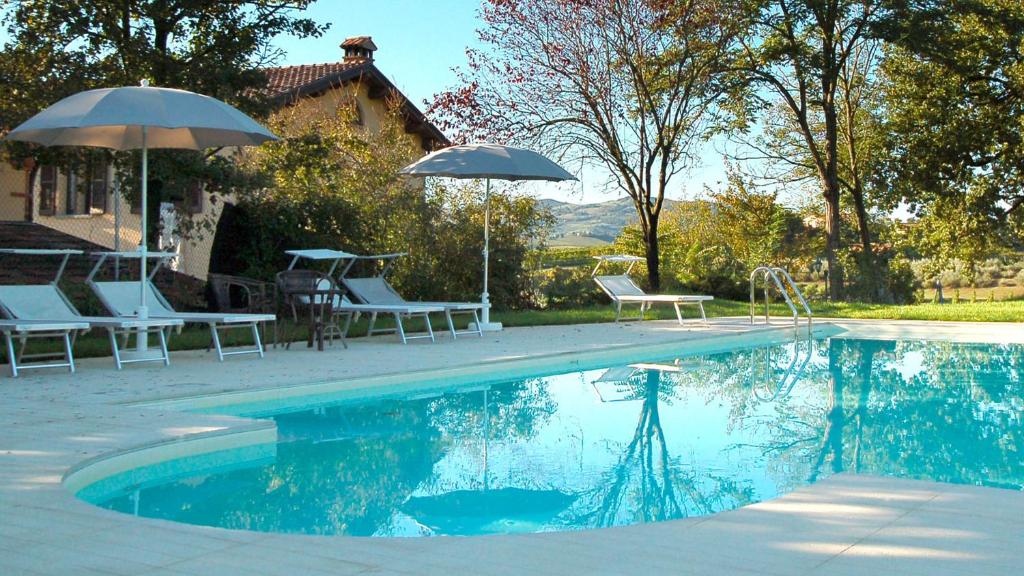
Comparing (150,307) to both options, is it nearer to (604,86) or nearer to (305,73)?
(604,86)

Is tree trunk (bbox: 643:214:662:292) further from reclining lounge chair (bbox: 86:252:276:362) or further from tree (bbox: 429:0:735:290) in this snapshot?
reclining lounge chair (bbox: 86:252:276:362)

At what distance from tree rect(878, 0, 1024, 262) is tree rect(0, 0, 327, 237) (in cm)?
1527

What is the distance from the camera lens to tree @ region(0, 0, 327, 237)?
484 inches

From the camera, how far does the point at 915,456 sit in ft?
20.5

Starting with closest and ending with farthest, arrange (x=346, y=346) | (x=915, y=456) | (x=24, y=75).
→ (x=915, y=456)
(x=346, y=346)
(x=24, y=75)

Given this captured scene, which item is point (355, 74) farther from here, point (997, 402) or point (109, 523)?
point (109, 523)

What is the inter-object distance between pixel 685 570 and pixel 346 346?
26.4ft

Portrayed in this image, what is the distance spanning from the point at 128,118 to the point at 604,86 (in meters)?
13.2

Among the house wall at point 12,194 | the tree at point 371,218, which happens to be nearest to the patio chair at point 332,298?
the tree at point 371,218

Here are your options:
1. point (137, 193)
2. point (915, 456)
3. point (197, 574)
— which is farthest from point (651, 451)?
point (137, 193)

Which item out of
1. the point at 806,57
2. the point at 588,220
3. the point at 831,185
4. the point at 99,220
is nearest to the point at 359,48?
the point at 99,220

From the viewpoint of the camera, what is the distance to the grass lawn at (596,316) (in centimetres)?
1070

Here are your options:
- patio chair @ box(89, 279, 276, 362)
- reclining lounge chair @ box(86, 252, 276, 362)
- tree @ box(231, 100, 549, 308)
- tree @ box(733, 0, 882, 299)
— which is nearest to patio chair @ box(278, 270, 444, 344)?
patio chair @ box(89, 279, 276, 362)

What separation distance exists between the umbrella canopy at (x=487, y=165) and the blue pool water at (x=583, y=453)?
3.05 meters
